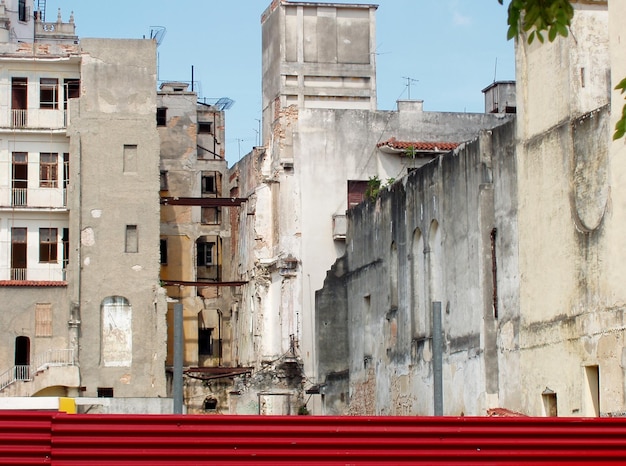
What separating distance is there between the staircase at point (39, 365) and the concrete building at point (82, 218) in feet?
0.14

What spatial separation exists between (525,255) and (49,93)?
90.5 ft

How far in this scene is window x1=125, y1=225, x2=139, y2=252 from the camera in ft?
163

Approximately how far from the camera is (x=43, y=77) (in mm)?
50750

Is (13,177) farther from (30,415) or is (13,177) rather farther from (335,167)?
(30,415)

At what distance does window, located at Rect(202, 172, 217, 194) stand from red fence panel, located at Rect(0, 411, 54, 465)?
43998mm

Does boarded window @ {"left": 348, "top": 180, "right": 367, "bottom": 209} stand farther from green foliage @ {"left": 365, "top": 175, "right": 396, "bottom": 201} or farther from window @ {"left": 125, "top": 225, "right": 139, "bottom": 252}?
window @ {"left": 125, "top": 225, "right": 139, "bottom": 252}

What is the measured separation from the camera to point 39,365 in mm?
48062

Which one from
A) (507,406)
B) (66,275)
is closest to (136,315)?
(66,275)

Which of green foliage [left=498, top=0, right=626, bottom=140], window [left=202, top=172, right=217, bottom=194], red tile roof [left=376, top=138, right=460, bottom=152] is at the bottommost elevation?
green foliage [left=498, top=0, right=626, bottom=140]

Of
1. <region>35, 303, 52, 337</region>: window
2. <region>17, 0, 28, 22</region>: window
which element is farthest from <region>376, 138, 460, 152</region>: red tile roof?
<region>17, 0, 28, 22</region>: window

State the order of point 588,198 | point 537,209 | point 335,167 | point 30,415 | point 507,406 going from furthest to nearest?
point 335,167 < point 507,406 < point 537,209 < point 588,198 < point 30,415

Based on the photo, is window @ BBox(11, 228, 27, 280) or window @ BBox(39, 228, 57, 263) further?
window @ BBox(39, 228, 57, 263)

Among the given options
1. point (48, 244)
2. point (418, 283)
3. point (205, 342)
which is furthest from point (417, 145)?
point (205, 342)

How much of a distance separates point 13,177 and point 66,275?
4.03 m
